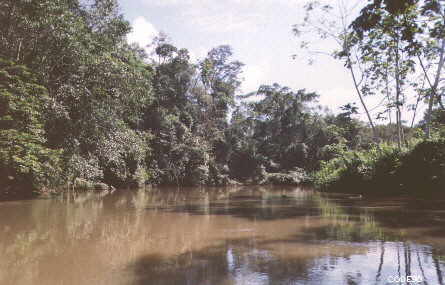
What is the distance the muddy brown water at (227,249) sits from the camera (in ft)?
14.4

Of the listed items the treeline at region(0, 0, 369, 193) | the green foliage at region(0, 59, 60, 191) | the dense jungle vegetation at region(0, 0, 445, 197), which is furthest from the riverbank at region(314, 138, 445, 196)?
the green foliage at region(0, 59, 60, 191)

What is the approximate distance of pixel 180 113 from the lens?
33.6 metres

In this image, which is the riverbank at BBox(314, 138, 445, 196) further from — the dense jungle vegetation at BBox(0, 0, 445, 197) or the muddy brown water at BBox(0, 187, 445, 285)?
the muddy brown water at BBox(0, 187, 445, 285)

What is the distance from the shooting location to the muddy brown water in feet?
14.4

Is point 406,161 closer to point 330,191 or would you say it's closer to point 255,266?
point 330,191

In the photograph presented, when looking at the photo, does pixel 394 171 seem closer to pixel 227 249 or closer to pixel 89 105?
pixel 227 249

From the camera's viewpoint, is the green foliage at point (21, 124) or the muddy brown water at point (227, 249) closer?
the muddy brown water at point (227, 249)

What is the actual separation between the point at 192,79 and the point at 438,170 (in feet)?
82.7

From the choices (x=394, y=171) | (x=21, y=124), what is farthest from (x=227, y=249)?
(x=394, y=171)

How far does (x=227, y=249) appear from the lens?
19.5ft

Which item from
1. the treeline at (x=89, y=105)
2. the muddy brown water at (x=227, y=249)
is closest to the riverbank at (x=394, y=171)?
the muddy brown water at (x=227, y=249)

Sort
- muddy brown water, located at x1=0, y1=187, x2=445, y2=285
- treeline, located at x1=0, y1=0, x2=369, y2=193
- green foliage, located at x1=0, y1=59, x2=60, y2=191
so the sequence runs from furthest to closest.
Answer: treeline, located at x1=0, y1=0, x2=369, y2=193 < green foliage, located at x1=0, y1=59, x2=60, y2=191 < muddy brown water, located at x1=0, y1=187, x2=445, y2=285

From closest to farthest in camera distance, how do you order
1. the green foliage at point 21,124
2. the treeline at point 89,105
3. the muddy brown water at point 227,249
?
the muddy brown water at point 227,249 → the green foliage at point 21,124 → the treeline at point 89,105

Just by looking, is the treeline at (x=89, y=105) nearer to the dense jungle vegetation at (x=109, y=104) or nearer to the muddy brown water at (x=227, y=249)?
the dense jungle vegetation at (x=109, y=104)
